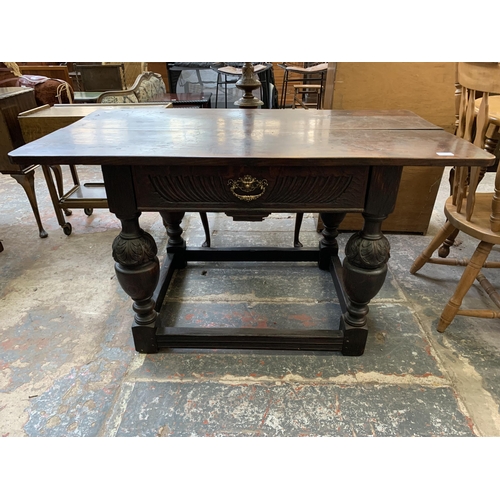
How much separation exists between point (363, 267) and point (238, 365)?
0.64 metres

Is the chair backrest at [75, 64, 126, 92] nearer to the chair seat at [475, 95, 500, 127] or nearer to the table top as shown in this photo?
the table top

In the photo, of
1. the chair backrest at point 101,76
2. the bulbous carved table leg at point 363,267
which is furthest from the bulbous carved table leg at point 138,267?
the chair backrest at point 101,76

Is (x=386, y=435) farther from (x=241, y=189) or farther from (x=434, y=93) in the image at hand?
(x=434, y=93)

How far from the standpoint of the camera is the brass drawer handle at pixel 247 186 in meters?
1.17

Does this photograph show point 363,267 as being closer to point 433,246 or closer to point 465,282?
point 465,282

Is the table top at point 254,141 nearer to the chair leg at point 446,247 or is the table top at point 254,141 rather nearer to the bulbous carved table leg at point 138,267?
the bulbous carved table leg at point 138,267

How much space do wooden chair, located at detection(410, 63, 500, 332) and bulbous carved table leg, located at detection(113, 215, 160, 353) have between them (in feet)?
4.19

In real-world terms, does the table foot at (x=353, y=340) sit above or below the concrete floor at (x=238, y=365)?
above

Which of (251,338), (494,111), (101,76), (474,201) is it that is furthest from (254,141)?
(101,76)

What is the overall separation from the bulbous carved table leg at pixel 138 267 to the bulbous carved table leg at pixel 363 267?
737 mm

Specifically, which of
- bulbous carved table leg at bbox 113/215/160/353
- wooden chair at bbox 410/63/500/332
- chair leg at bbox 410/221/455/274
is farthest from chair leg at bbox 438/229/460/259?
bulbous carved table leg at bbox 113/215/160/353

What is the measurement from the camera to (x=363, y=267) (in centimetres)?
133

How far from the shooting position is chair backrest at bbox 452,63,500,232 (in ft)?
4.37

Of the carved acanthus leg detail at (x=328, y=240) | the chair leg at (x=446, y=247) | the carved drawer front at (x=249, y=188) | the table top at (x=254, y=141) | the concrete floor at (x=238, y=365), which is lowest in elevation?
the concrete floor at (x=238, y=365)
